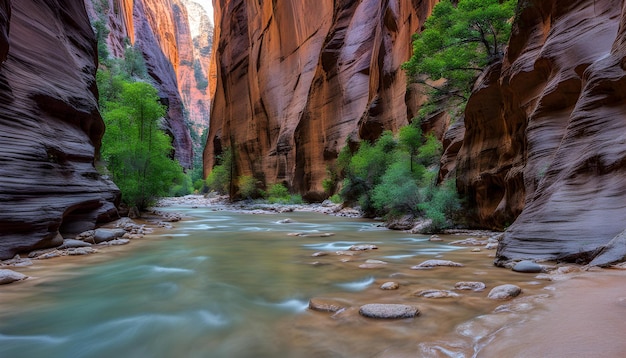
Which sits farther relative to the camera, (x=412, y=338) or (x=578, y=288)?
(x=578, y=288)

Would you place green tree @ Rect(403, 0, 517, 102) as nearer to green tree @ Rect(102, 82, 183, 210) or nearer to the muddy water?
the muddy water

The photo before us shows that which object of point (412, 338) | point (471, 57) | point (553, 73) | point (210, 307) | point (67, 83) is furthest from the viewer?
point (471, 57)

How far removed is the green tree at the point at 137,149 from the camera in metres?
17.9

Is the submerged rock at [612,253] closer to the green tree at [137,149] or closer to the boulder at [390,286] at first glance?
the boulder at [390,286]

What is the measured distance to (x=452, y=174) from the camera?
1420cm

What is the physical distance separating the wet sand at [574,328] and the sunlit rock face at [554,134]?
6.83ft

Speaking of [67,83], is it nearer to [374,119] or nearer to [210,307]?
[210,307]

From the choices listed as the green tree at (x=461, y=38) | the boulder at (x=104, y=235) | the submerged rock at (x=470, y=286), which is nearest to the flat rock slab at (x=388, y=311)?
the submerged rock at (x=470, y=286)

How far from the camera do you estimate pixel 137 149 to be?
18219 millimetres

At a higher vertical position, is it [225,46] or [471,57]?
[225,46]

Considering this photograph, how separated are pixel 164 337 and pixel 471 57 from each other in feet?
56.0

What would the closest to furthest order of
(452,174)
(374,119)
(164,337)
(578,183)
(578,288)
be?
(164,337) → (578,288) → (578,183) → (452,174) → (374,119)

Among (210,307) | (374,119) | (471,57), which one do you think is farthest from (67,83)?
(374,119)

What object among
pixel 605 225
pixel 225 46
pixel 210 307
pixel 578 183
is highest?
pixel 225 46
